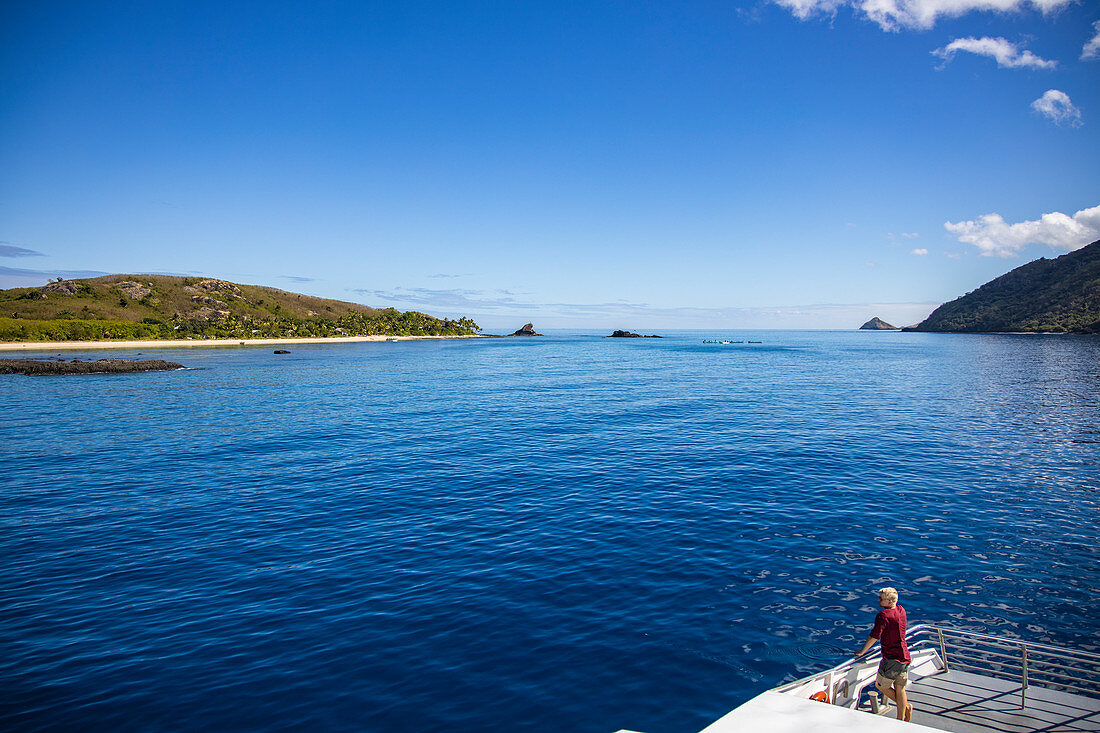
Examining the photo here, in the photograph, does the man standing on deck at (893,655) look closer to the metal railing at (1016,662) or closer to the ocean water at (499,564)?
the metal railing at (1016,662)

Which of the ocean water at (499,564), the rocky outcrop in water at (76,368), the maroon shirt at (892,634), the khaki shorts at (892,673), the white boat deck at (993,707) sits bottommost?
the ocean water at (499,564)

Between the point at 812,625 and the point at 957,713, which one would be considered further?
the point at 812,625

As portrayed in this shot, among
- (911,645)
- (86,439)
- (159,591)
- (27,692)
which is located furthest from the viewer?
(86,439)

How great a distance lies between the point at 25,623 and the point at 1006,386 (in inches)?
4160

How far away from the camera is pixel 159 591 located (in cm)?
1852

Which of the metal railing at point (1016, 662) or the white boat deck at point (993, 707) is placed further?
the metal railing at point (1016, 662)

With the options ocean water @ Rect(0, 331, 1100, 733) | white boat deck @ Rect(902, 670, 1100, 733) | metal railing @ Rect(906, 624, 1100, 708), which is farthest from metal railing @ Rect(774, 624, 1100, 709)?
ocean water @ Rect(0, 331, 1100, 733)

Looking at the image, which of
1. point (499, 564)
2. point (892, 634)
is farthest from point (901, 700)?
point (499, 564)

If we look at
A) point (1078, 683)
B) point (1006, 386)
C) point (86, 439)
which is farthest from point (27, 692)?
point (1006, 386)

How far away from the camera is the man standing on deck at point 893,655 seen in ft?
37.4

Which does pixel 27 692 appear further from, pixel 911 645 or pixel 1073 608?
pixel 1073 608

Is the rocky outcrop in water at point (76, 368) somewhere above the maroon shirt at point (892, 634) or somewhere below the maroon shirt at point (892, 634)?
above

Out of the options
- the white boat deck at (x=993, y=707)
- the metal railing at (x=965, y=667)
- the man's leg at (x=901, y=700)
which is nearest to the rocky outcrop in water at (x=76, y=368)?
the metal railing at (x=965, y=667)

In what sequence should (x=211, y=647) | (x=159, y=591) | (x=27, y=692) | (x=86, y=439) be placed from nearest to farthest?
(x=27, y=692), (x=211, y=647), (x=159, y=591), (x=86, y=439)
